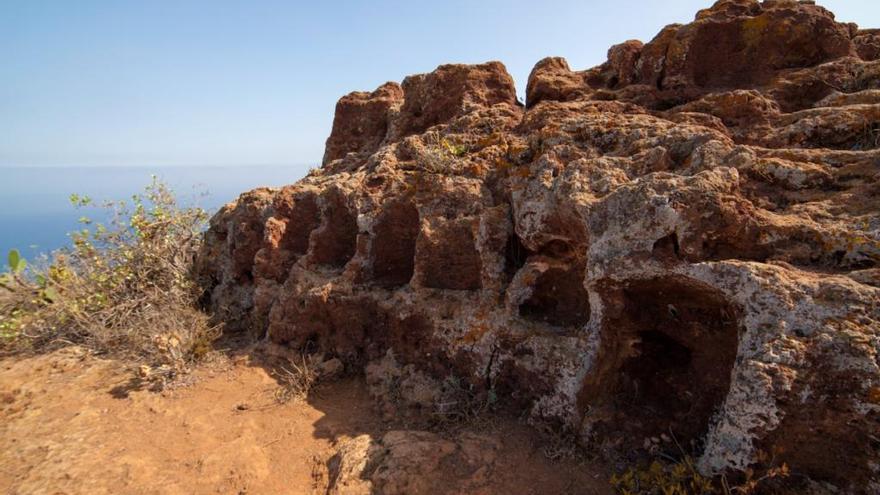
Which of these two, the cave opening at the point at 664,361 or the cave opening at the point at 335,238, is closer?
the cave opening at the point at 664,361

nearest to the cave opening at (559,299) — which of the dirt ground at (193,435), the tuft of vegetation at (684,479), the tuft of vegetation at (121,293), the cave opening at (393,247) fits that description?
the dirt ground at (193,435)

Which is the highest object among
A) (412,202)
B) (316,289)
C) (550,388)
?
(412,202)

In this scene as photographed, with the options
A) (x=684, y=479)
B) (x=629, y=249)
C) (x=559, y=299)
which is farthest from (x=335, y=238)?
(x=684, y=479)

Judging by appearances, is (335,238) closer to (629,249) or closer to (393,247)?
(393,247)

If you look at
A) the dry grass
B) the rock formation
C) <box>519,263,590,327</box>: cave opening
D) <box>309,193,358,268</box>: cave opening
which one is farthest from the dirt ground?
<box>309,193,358,268</box>: cave opening

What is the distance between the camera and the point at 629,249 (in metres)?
3.32

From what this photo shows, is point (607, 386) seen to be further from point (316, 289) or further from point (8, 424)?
point (8, 424)

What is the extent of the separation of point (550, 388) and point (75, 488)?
401cm

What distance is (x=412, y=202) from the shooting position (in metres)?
5.28

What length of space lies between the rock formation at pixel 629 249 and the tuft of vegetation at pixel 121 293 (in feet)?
2.22

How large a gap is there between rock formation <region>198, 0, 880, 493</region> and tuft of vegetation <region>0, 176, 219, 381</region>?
677 mm

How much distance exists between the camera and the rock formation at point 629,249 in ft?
8.81

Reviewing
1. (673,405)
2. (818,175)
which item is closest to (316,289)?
(673,405)

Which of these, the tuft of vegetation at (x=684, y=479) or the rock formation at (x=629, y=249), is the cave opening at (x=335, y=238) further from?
the tuft of vegetation at (x=684, y=479)
